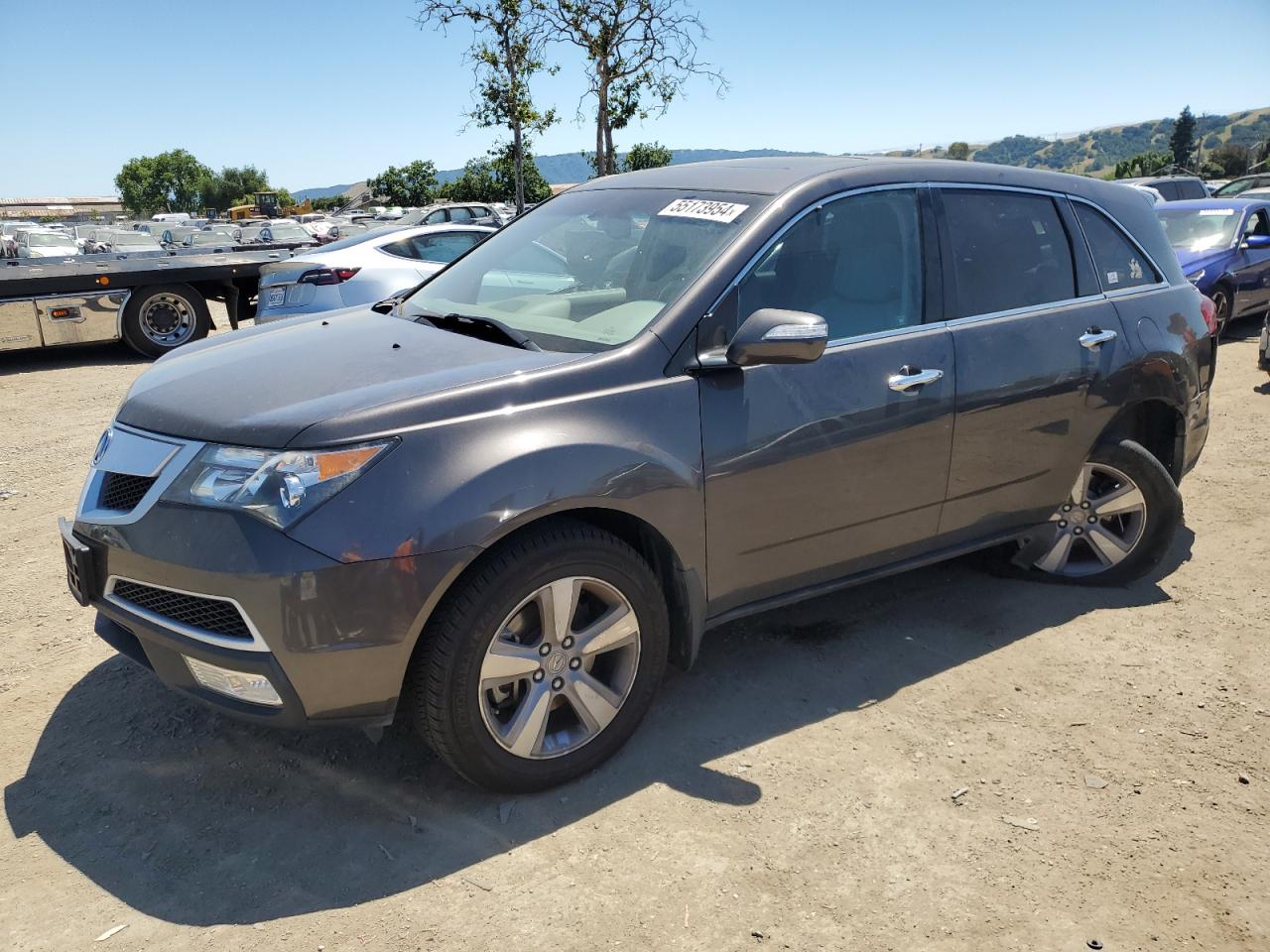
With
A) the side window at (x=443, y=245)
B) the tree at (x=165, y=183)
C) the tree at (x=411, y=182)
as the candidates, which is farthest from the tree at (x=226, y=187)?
the side window at (x=443, y=245)

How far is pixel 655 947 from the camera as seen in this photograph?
2389 mm

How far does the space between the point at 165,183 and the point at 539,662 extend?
386 ft

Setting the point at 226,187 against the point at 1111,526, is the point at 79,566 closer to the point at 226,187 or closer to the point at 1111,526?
the point at 1111,526

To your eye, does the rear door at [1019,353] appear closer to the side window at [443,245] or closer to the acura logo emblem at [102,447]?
the acura logo emblem at [102,447]

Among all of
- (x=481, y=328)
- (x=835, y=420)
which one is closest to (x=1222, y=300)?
(x=835, y=420)

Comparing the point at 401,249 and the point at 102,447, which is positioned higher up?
the point at 401,249

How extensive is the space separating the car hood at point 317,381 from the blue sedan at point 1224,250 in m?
10.1

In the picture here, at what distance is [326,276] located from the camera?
9.03 m

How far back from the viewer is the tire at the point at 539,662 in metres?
2.68

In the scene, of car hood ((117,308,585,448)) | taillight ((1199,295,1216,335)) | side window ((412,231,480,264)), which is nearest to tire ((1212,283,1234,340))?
taillight ((1199,295,1216,335))

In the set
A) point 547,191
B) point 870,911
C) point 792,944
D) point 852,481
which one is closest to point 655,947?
point 792,944

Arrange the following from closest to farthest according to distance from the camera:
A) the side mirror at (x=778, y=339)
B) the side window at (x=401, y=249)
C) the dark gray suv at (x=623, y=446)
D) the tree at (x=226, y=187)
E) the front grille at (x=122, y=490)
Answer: the dark gray suv at (x=623, y=446) → the front grille at (x=122, y=490) → the side mirror at (x=778, y=339) → the side window at (x=401, y=249) → the tree at (x=226, y=187)

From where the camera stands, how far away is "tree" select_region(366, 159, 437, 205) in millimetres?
57500

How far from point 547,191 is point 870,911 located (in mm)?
36812
